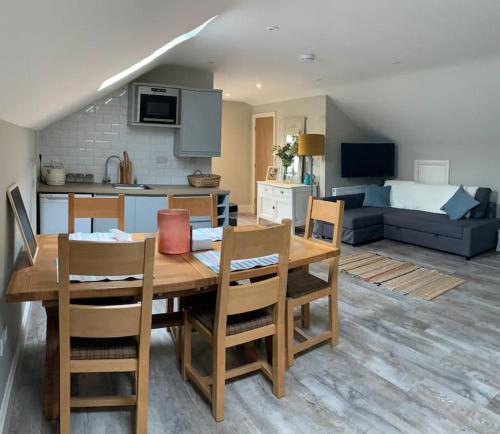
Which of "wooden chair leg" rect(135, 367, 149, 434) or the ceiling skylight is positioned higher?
the ceiling skylight

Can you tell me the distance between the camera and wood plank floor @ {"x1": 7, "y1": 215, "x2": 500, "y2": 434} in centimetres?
204

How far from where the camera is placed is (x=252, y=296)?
6.75 ft

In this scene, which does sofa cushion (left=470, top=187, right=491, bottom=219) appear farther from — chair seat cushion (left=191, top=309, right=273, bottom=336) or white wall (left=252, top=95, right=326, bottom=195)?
chair seat cushion (left=191, top=309, right=273, bottom=336)

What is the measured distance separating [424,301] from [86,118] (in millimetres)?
4280

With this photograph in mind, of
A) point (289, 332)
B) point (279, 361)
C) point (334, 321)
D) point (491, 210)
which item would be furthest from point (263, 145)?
point (279, 361)

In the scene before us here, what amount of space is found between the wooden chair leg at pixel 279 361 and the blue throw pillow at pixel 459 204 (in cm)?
438

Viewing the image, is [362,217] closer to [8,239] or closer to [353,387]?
[353,387]

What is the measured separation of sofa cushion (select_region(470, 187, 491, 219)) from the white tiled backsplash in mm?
3916

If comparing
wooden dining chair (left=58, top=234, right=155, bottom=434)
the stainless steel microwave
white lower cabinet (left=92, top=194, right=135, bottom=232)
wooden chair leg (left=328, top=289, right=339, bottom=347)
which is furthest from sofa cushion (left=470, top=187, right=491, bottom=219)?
wooden dining chair (left=58, top=234, right=155, bottom=434)

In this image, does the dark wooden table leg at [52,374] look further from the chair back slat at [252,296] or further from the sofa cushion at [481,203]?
the sofa cushion at [481,203]

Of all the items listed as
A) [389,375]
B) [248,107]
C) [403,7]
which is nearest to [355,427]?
[389,375]

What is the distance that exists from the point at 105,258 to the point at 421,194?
5855mm

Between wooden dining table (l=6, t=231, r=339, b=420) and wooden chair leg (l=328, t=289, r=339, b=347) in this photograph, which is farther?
wooden chair leg (l=328, t=289, r=339, b=347)

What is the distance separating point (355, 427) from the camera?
2.03 meters
